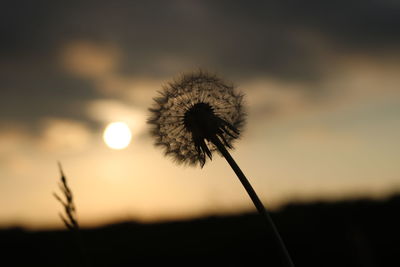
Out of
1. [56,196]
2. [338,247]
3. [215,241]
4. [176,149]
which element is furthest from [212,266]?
[56,196]

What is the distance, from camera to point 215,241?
32.6 feet

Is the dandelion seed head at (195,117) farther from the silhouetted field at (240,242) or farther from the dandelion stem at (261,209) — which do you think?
the silhouetted field at (240,242)

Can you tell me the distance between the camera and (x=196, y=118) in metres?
3.58

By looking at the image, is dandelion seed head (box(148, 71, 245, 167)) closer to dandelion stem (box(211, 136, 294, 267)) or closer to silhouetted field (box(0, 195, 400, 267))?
dandelion stem (box(211, 136, 294, 267))

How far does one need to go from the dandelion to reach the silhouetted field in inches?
157

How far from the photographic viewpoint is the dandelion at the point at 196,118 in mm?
3480

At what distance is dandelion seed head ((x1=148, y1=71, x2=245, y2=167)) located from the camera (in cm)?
349

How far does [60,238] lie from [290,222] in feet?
18.5

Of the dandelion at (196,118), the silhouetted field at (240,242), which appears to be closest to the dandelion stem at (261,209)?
the dandelion at (196,118)

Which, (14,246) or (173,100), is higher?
(14,246)

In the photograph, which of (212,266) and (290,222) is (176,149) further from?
(290,222)

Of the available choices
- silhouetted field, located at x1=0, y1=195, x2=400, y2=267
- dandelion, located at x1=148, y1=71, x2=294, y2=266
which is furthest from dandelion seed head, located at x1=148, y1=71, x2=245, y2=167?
silhouetted field, located at x1=0, y1=195, x2=400, y2=267

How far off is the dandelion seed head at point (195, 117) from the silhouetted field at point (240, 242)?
3.99m

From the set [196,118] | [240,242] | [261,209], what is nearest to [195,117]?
[196,118]
